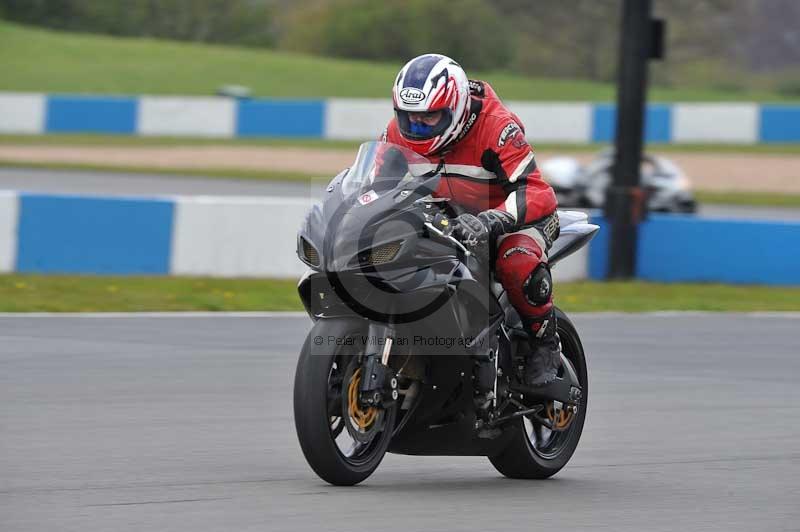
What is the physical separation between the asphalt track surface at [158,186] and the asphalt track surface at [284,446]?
419 inches

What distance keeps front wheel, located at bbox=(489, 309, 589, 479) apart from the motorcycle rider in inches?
17.0

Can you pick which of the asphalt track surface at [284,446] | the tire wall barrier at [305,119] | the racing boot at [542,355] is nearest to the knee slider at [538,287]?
the racing boot at [542,355]

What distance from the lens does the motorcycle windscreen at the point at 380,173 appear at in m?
5.14

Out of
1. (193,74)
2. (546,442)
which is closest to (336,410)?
(546,442)

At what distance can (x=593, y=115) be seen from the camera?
2938cm

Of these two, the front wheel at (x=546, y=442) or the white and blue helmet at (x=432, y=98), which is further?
the front wheel at (x=546, y=442)

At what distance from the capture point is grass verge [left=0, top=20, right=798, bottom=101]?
1313 inches

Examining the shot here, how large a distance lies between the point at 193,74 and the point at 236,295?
78.5ft

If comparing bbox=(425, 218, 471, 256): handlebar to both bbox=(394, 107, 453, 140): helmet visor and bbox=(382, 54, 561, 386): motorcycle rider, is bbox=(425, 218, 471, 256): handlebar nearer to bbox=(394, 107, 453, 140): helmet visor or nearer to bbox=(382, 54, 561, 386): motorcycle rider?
bbox=(382, 54, 561, 386): motorcycle rider

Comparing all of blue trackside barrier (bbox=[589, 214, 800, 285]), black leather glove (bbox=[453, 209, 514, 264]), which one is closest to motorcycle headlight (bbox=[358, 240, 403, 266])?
black leather glove (bbox=[453, 209, 514, 264])

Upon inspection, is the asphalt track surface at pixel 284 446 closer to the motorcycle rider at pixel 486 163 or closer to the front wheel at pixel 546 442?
the front wheel at pixel 546 442

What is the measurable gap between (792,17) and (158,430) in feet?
164

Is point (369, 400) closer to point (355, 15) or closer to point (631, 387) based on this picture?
point (631, 387)

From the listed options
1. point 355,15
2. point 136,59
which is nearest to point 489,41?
point 355,15
